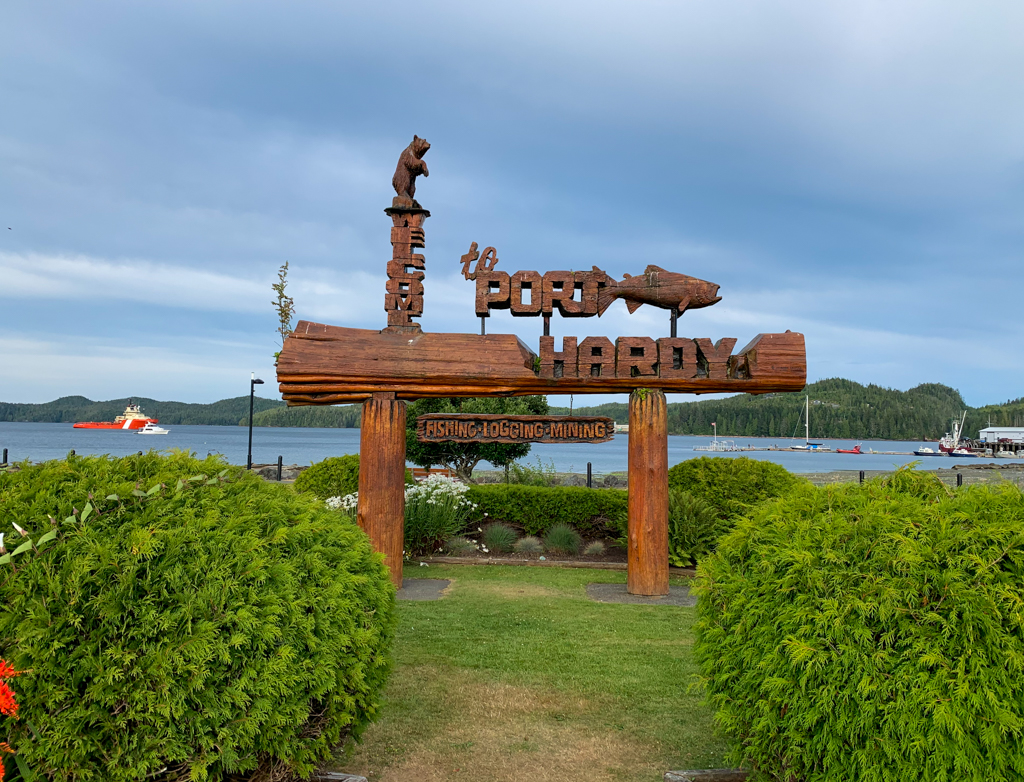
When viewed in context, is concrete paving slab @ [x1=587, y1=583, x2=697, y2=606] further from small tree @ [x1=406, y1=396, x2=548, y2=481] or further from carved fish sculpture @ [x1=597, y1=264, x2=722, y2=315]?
small tree @ [x1=406, y1=396, x2=548, y2=481]

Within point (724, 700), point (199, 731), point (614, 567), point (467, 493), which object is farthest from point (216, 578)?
point (467, 493)

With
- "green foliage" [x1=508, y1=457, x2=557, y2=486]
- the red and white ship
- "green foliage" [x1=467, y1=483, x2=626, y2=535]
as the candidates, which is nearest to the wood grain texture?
"green foliage" [x1=467, y1=483, x2=626, y2=535]

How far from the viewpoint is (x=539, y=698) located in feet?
15.0

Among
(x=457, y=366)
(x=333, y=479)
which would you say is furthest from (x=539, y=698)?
(x=333, y=479)

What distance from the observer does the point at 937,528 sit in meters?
2.66

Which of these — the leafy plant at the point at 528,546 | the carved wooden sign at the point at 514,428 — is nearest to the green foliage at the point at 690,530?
the carved wooden sign at the point at 514,428

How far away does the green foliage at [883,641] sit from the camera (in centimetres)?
230

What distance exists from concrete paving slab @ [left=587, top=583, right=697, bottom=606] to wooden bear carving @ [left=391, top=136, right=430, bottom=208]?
5458 millimetres

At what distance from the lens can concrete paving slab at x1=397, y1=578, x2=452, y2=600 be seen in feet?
25.2

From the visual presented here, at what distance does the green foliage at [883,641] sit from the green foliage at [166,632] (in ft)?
6.17

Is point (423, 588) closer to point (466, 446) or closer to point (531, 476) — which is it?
point (531, 476)

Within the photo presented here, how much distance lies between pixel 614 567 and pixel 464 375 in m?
3.99

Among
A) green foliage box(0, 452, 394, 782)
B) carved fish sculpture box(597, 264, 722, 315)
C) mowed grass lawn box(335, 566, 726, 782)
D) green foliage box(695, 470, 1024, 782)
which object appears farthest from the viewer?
carved fish sculpture box(597, 264, 722, 315)

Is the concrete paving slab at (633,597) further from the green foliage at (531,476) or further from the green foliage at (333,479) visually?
the green foliage at (531,476)
